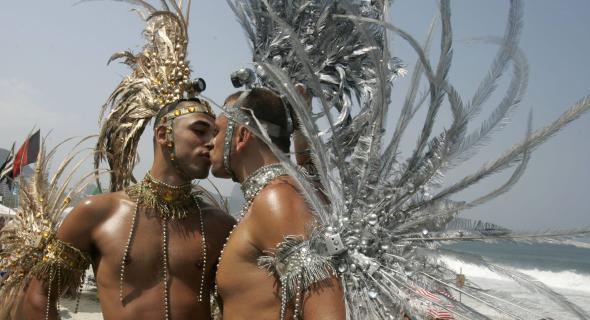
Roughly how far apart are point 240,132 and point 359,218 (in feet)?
2.66

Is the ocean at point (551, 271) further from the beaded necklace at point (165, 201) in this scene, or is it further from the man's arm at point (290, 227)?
the man's arm at point (290, 227)

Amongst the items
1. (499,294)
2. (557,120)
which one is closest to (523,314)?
(499,294)

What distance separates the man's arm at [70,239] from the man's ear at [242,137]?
116cm

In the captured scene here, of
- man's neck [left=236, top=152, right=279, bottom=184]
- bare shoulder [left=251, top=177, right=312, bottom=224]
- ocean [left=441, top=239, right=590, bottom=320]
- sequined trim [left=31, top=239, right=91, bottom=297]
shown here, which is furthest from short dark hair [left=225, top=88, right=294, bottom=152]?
ocean [left=441, top=239, right=590, bottom=320]

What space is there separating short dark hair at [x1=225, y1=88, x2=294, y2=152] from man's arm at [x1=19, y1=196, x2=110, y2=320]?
1.29 metres

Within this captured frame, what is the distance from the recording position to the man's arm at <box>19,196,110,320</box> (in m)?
2.96

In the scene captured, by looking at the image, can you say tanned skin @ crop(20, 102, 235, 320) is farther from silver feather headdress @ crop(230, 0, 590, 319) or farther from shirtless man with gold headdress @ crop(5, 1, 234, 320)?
silver feather headdress @ crop(230, 0, 590, 319)

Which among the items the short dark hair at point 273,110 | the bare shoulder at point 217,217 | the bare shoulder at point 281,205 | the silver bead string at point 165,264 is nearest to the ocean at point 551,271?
the bare shoulder at point 217,217

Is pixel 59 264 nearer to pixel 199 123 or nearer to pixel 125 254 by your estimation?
pixel 125 254

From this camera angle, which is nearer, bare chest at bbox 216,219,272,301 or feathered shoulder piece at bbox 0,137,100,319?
bare chest at bbox 216,219,272,301

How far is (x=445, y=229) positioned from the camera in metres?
1.92

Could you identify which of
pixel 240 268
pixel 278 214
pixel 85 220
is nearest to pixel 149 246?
pixel 85 220

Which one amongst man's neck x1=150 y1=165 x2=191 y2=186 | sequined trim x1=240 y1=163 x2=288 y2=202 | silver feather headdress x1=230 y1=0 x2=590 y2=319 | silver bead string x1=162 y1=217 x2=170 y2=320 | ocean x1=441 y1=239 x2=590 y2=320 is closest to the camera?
silver feather headdress x1=230 y1=0 x2=590 y2=319

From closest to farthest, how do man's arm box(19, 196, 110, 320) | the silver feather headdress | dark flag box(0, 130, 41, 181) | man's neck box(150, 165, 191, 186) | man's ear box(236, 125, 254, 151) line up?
the silver feather headdress
man's ear box(236, 125, 254, 151)
man's arm box(19, 196, 110, 320)
man's neck box(150, 165, 191, 186)
dark flag box(0, 130, 41, 181)
